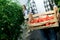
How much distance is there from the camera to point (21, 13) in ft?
24.7

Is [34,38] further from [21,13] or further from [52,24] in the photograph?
[52,24]

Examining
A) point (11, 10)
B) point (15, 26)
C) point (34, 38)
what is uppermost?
point (11, 10)

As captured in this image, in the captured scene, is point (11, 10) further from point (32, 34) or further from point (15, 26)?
point (32, 34)

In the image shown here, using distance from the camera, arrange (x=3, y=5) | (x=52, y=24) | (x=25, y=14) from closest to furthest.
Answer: (x=52, y=24)
(x=3, y=5)
(x=25, y=14)

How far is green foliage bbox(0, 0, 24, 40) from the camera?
23.2ft

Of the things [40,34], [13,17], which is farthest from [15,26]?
[40,34]

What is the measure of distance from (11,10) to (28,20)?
1.84ft

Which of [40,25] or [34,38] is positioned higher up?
[40,25]

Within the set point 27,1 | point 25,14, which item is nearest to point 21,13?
point 25,14

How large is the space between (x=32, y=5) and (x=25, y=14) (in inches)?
18.0

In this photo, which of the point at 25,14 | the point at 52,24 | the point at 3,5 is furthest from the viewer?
the point at 25,14

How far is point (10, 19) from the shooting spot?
7145 mm

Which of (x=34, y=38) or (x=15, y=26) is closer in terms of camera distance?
(x=15, y=26)

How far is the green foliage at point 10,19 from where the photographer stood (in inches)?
279
